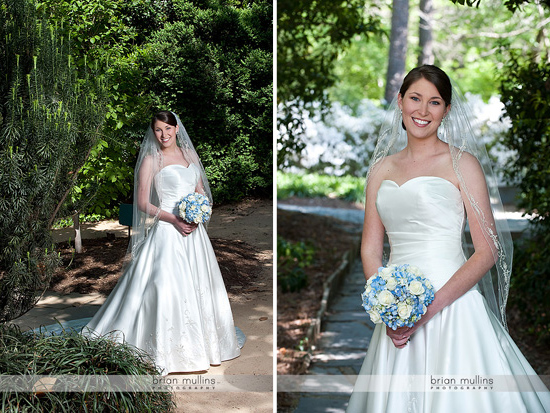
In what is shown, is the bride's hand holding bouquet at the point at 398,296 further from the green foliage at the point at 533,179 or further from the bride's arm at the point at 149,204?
the green foliage at the point at 533,179

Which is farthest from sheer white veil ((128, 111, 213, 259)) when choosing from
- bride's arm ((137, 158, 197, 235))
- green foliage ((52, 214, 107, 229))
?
green foliage ((52, 214, 107, 229))

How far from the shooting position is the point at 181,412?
3.22 metres

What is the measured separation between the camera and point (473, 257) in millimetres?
2436

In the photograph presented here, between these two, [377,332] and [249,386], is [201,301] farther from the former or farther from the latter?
[377,332]

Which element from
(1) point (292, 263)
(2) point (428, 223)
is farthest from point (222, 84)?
(1) point (292, 263)

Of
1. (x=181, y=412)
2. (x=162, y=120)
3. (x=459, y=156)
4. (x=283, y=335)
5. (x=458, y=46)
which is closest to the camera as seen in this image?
(x=459, y=156)

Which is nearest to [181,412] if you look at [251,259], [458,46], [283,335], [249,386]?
[249,386]

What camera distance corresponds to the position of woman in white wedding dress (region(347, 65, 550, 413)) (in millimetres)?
2412

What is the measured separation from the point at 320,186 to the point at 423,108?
10328 millimetres

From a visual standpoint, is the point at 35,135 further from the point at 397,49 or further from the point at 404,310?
the point at 397,49

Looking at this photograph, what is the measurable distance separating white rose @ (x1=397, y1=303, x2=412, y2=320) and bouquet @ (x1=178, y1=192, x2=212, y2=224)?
1.55 metres

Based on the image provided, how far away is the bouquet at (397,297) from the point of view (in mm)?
2268

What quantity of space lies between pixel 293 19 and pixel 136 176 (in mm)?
4059

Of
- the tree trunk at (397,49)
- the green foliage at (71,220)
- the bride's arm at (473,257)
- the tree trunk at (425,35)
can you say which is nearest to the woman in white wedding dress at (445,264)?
the bride's arm at (473,257)
